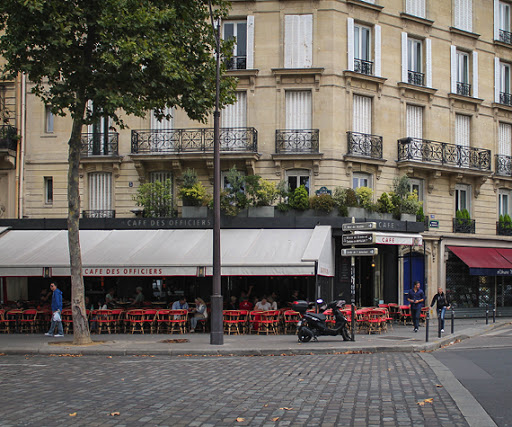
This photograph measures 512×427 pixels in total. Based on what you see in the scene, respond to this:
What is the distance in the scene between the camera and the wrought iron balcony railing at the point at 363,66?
24531 millimetres

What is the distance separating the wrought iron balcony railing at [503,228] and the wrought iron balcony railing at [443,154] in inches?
104

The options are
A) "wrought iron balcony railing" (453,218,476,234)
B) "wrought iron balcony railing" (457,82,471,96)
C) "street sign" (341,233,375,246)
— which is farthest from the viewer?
"wrought iron balcony railing" (457,82,471,96)

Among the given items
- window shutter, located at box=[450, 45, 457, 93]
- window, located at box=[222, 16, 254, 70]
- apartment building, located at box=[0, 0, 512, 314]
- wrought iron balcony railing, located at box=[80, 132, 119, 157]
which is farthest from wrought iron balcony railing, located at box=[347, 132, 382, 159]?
wrought iron balcony railing, located at box=[80, 132, 119, 157]

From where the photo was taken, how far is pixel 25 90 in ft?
80.9

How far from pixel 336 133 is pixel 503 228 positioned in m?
9.91

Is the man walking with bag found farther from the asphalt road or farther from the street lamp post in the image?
the asphalt road

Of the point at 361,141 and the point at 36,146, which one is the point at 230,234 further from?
the point at 36,146

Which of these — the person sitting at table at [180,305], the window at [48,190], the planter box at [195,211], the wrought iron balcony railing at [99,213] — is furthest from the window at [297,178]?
the window at [48,190]

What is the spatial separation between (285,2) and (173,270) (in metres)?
11.2

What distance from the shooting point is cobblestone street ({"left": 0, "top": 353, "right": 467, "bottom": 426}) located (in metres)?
7.25

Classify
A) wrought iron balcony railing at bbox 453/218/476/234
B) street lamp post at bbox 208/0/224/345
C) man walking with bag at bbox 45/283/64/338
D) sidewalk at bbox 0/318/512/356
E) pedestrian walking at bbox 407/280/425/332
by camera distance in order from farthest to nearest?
wrought iron balcony railing at bbox 453/218/476/234, pedestrian walking at bbox 407/280/425/332, man walking with bag at bbox 45/283/64/338, street lamp post at bbox 208/0/224/345, sidewalk at bbox 0/318/512/356

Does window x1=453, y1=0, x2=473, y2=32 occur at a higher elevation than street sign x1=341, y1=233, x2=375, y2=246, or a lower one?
higher

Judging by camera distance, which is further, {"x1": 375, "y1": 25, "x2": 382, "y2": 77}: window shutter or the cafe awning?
the cafe awning

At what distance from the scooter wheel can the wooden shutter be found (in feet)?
31.7
